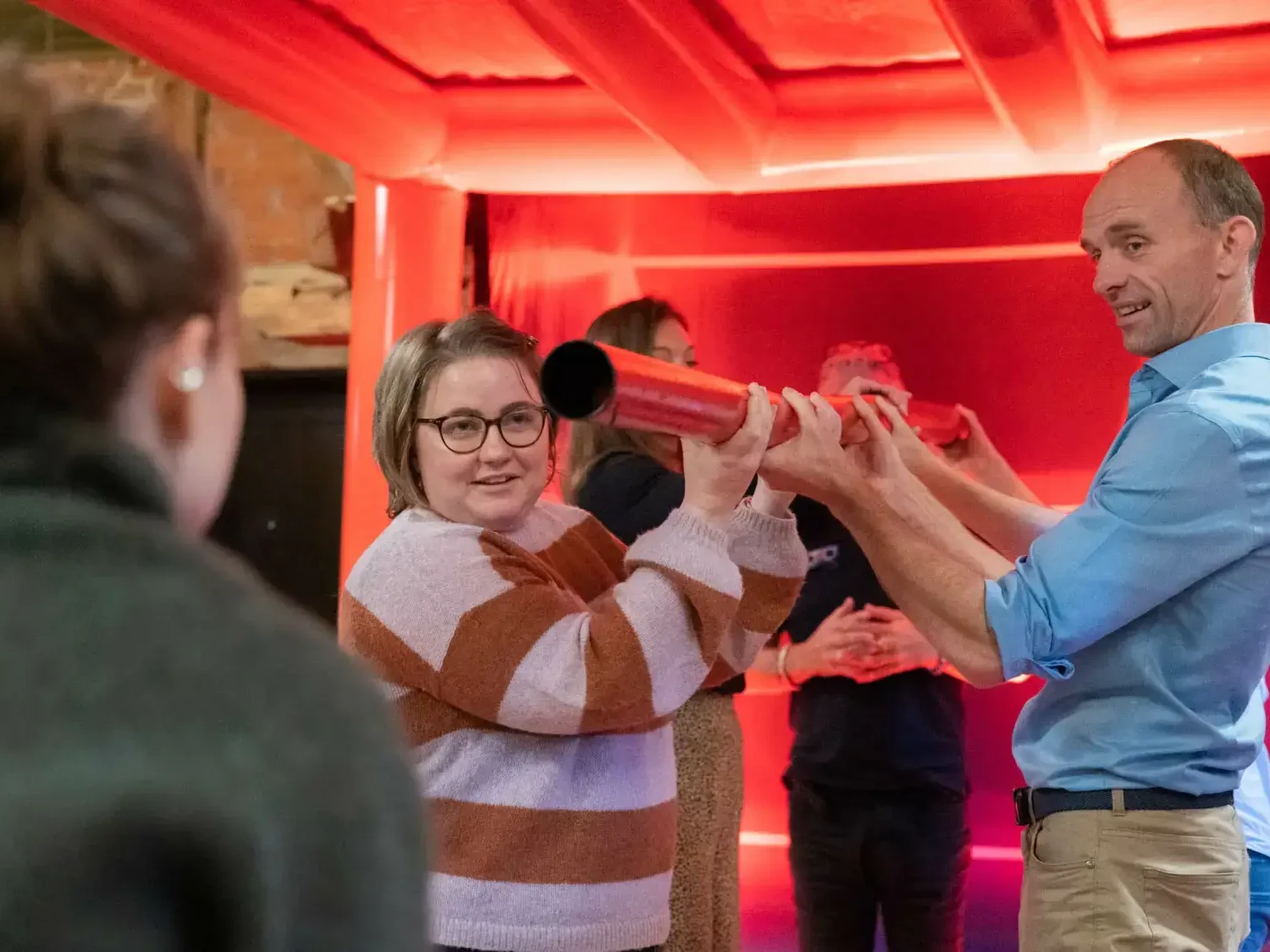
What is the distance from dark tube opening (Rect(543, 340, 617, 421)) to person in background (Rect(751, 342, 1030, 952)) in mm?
1321

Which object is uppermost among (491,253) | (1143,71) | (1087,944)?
(1143,71)

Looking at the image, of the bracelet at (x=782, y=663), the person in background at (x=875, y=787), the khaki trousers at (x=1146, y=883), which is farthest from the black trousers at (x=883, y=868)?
the khaki trousers at (x=1146, y=883)

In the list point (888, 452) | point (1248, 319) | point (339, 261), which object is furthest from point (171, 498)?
point (339, 261)

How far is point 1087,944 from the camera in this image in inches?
53.9

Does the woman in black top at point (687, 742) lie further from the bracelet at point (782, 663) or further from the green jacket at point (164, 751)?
the green jacket at point (164, 751)

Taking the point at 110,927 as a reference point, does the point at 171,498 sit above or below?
above

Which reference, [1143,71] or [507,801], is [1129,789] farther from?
[1143,71]

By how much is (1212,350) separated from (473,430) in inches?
33.3

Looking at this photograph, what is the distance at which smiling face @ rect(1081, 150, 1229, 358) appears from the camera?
151 centimetres

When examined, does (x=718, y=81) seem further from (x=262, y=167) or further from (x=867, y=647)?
(x=262, y=167)

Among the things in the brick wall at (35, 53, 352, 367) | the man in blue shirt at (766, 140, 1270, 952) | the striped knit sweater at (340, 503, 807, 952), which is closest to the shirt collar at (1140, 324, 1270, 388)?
the man in blue shirt at (766, 140, 1270, 952)

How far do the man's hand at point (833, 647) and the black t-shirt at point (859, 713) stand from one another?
1.8 inches

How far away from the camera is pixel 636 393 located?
1.07 meters

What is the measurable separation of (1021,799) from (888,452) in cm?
43
